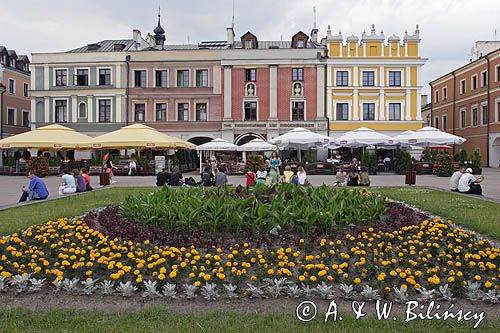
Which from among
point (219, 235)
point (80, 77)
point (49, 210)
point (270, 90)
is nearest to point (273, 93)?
point (270, 90)

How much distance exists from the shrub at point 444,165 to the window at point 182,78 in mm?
24780

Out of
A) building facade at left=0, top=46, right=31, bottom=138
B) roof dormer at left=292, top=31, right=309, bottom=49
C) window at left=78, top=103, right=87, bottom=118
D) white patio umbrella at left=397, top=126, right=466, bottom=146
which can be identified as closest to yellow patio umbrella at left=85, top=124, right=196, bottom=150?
white patio umbrella at left=397, top=126, right=466, bottom=146

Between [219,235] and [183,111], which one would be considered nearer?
[219,235]

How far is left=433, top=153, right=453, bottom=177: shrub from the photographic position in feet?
87.5

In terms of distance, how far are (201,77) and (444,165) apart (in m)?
24.5

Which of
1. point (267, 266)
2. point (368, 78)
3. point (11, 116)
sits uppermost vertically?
point (368, 78)

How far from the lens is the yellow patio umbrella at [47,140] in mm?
28438

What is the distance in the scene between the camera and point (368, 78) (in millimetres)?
42500

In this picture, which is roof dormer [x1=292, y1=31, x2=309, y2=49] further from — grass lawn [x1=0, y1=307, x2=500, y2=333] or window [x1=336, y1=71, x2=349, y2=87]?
grass lawn [x1=0, y1=307, x2=500, y2=333]

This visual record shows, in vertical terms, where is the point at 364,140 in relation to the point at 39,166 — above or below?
above

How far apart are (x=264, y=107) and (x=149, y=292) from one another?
38.1m

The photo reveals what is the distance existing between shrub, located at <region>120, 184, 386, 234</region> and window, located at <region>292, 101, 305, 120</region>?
110 ft

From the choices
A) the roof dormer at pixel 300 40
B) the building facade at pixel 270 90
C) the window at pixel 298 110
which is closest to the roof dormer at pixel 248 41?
the building facade at pixel 270 90

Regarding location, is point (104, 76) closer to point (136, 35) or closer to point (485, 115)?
point (136, 35)
